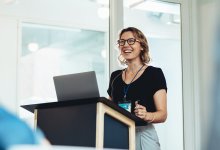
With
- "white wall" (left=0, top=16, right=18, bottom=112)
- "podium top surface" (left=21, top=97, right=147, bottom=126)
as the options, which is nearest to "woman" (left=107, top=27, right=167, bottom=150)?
"podium top surface" (left=21, top=97, right=147, bottom=126)

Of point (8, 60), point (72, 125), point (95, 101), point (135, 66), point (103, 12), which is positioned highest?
point (103, 12)

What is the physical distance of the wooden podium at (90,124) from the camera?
1407 mm

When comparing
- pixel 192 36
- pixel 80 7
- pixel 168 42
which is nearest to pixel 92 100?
pixel 80 7

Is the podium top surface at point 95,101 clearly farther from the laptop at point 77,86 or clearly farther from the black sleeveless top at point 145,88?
the black sleeveless top at point 145,88

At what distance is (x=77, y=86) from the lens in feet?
5.36

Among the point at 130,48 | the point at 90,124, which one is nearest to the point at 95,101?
the point at 90,124

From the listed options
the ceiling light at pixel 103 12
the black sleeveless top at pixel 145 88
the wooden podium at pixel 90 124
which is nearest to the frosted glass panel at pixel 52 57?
the ceiling light at pixel 103 12

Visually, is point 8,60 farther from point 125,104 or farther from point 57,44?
point 125,104

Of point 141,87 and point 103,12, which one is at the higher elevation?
point 103,12

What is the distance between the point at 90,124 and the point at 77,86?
259 millimetres

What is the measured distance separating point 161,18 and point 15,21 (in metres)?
1.57

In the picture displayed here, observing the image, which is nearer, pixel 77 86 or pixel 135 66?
pixel 77 86

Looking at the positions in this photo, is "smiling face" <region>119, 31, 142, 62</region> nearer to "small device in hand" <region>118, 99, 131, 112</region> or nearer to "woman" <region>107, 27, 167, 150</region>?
"woman" <region>107, 27, 167, 150</region>

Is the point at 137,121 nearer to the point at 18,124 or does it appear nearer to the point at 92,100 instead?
the point at 92,100
